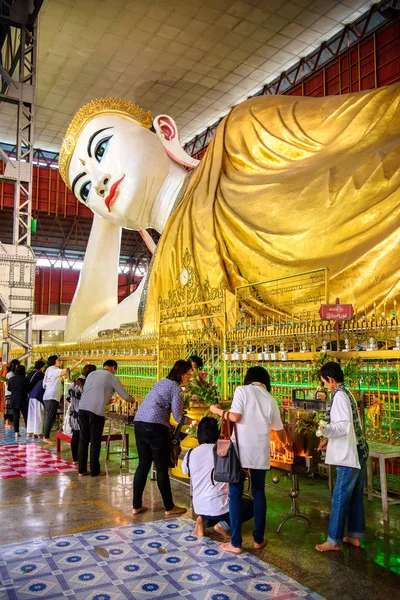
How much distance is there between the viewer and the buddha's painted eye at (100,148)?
865 cm

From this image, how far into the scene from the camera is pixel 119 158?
8.41 m

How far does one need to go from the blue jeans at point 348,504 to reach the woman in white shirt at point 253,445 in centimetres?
33

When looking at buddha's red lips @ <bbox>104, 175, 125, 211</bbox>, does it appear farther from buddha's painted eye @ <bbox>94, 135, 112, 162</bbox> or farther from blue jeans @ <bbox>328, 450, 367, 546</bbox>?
blue jeans @ <bbox>328, 450, 367, 546</bbox>

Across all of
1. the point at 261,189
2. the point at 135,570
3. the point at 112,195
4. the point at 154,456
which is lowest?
the point at 135,570

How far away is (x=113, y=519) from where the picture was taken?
10.5ft

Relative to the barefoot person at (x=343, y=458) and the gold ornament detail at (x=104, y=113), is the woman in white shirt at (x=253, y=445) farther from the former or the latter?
the gold ornament detail at (x=104, y=113)

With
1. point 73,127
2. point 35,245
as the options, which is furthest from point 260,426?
point 35,245

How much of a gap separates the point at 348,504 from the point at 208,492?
27.5 inches

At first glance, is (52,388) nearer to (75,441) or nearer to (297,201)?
(75,441)

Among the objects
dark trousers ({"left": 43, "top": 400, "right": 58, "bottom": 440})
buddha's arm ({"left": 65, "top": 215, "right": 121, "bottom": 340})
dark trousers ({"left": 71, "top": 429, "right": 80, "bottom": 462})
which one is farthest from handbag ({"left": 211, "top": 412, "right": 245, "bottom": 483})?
buddha's arm ({"left": 65, "top": 215, "right": 121, "bottom": 340})

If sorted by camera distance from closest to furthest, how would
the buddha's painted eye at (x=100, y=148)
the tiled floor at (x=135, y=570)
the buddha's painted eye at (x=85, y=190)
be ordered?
the tiled floor at (x=135, y=570) → the buddha's painted eye at (x=100, y=148) → the buddha's painted eye at (x=85, y=190)

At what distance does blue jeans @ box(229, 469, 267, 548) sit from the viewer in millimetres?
2645

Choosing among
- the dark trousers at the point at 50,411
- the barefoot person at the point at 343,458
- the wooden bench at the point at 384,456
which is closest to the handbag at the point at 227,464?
the barefoot person at the point at 343,458

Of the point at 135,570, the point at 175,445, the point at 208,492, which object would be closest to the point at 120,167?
the point at 175,445
